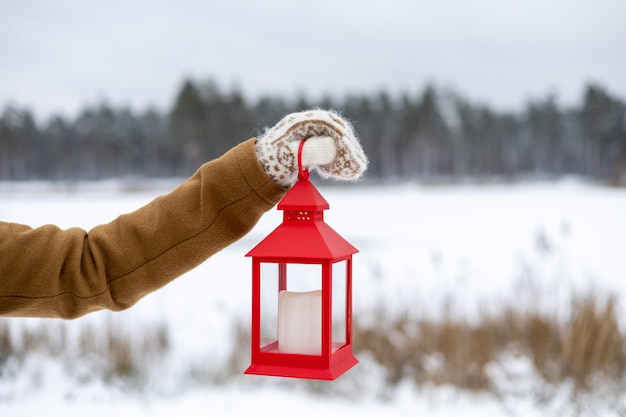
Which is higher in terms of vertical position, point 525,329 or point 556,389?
point 525,329

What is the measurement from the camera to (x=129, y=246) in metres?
1.00

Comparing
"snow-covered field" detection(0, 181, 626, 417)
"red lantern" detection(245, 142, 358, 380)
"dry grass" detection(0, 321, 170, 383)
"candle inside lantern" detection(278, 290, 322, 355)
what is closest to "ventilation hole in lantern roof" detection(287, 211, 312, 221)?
"red lantern" detection(245, 142, 358, 380)

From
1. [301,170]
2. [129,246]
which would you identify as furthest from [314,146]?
[129,246]

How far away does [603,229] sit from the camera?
2.68 metres

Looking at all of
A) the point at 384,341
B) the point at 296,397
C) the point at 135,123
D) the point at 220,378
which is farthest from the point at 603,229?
the point at 135,123

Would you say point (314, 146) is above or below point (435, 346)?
above

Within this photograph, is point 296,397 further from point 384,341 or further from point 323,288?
point 323,288

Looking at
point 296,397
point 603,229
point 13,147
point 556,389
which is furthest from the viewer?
point 13,147

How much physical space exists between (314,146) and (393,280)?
1950mm

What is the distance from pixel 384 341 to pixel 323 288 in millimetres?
1791

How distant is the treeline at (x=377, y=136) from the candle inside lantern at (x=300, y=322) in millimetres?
1819

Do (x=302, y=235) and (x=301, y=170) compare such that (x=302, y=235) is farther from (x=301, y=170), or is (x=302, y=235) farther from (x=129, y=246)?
(x=129, y=246)

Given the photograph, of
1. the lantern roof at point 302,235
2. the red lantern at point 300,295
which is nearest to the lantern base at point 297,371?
the red lantern at point 300,295

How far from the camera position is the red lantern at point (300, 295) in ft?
2.70
